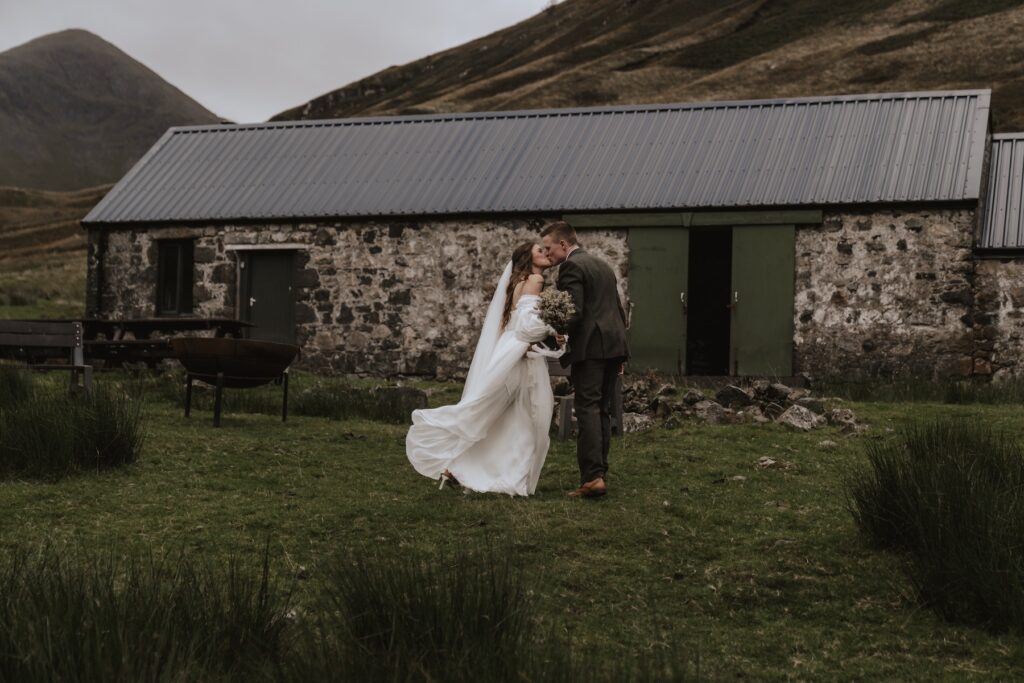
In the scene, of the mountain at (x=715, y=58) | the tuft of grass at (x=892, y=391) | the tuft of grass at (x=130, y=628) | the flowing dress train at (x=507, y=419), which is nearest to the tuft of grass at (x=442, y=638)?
the tuft of grass at (x=130, y=628)

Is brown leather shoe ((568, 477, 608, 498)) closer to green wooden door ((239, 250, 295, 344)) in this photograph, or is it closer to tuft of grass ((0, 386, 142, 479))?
tuft of grass ((0, 386, 142, 479))

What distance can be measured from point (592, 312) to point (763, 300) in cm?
1003

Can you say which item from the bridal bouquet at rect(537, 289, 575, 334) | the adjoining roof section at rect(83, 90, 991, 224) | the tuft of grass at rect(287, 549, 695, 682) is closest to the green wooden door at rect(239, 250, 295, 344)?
the adjoining roof section at rect(83, 90, 991, 224)

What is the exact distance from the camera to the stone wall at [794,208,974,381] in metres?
17.1

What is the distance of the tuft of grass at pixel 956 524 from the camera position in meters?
5.70

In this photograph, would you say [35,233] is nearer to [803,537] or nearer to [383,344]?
[383,344]

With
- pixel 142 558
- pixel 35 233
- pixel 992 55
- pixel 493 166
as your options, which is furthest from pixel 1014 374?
pixel 35 233

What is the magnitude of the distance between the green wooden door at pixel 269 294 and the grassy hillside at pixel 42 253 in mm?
7296

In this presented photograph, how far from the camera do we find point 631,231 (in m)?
18.6

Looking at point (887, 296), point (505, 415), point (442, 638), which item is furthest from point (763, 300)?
point (442, 638)

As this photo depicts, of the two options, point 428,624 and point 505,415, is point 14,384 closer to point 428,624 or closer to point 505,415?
point 505,415

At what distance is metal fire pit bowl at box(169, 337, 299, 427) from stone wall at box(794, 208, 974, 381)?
8.73m

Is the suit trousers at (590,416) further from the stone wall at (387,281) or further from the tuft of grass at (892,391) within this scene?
the stone wall at (387,281)

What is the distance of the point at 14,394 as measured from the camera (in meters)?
10.6
